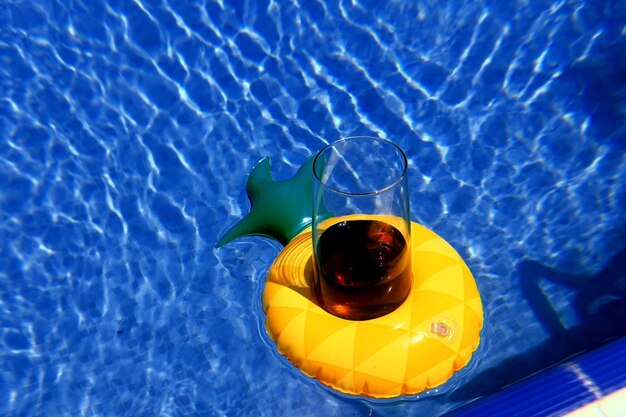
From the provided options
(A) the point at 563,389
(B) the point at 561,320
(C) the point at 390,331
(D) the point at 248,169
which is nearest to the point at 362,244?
(C) the point at 390,331

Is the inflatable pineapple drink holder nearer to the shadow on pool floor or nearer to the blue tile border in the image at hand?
the blue tile border

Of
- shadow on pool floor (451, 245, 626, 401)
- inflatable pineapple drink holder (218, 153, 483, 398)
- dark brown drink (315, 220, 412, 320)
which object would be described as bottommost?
shadow on pool floor (451, 245, 626, 401)

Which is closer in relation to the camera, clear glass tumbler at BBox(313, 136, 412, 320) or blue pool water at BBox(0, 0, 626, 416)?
clear glass tumbler at BBox(313, 136, 412, 320)

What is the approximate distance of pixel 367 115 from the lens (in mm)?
3053

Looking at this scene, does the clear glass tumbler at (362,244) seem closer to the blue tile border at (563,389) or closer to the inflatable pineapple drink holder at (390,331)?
the inflatable pineapple drink holder at (390,331)

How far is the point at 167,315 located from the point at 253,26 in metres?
1.40

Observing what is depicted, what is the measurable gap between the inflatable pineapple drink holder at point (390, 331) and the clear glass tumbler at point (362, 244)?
6 cm

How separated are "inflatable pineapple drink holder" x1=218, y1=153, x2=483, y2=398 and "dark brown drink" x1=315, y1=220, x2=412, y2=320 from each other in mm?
88

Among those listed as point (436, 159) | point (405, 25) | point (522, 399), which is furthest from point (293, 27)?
point (522, 399)

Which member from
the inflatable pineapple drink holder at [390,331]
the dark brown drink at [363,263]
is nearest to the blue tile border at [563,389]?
the inflatable pineapple drink holder at [390,331]

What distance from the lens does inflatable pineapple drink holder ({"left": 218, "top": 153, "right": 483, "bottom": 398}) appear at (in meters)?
1.96

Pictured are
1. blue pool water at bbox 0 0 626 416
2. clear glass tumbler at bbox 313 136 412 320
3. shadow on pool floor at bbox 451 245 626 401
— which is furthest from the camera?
blue pool water at bbox 0 0 626 416

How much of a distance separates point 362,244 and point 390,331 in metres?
0.26

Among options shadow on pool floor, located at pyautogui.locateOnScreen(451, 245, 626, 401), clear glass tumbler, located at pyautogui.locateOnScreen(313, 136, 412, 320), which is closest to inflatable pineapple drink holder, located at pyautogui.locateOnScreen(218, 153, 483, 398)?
clear glass tumbler, located at pyautogui.locateOnScreen(313, 136, 412, 320)
